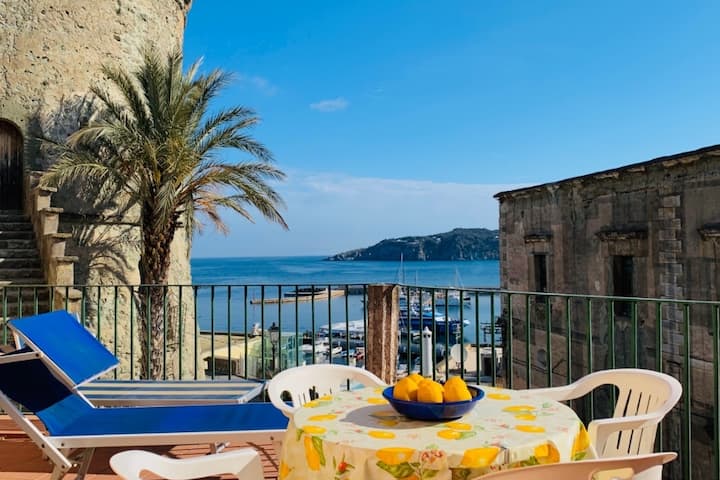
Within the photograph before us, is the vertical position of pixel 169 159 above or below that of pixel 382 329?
above

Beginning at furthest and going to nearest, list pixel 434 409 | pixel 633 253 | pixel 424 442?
1. pixel 633 253
2. pixel 434 409
3. pixel 424 442

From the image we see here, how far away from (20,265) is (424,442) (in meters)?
14.7

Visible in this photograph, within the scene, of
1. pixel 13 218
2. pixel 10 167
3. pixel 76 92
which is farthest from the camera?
pixel 76 92

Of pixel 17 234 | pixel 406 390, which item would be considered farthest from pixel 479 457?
pixel 17 234

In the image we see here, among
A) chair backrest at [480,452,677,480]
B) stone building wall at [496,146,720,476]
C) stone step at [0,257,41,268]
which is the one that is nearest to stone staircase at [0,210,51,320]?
stone step at [0,257,41,268]

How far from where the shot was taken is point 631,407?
2.66m

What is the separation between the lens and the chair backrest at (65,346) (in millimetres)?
3434

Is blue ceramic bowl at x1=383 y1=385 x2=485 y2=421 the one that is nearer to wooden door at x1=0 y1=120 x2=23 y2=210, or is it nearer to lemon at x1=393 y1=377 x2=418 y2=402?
lemon at x1=393 y1=377 x2=418 y2=402

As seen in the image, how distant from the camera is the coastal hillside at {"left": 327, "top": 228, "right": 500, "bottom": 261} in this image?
448 feet

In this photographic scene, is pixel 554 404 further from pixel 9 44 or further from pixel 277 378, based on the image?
pixel 9 44

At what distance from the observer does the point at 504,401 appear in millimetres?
2330

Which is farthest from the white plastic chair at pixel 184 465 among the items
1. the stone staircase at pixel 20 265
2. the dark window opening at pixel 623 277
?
the dark window opening at pixel 623 277

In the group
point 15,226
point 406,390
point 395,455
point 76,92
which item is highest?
point 76,92

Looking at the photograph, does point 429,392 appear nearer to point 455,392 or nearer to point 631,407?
point 455,392
